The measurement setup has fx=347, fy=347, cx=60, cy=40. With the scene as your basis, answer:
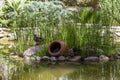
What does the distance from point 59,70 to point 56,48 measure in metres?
1.35

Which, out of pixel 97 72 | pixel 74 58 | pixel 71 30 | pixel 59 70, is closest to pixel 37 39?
pixel 71 30

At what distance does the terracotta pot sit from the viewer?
837 cm

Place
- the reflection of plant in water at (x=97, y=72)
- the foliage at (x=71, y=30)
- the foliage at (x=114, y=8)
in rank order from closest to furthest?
the reflection of plant in water at (x=97, y=72)
the foliage at (x=71, y=30)
the foliage at (x=114, y=8)

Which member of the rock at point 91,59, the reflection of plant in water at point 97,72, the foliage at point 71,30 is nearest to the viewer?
A: the reflection of plant in water at point 97,72

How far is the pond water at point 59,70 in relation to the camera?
6.89 metres

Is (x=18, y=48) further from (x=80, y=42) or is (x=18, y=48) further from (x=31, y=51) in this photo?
(x=80, y=42)

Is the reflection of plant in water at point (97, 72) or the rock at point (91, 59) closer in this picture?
the reflection of plant in water at point (97, 72)

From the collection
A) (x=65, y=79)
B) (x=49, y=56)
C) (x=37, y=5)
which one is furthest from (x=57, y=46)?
(x=37, y=5)

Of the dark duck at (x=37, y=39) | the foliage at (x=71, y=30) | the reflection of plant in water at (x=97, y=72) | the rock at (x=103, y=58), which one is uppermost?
the foliage at (x=71, y=30)

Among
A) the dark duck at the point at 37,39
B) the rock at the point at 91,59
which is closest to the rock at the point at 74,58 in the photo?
the rock at the point at 91,59

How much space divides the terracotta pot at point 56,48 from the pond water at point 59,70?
41 cm

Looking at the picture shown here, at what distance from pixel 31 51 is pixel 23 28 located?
0.84 meters

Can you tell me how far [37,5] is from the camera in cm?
1245

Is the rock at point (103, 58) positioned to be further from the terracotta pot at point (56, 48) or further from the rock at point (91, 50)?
the terracotta pot at point (56, 48)
